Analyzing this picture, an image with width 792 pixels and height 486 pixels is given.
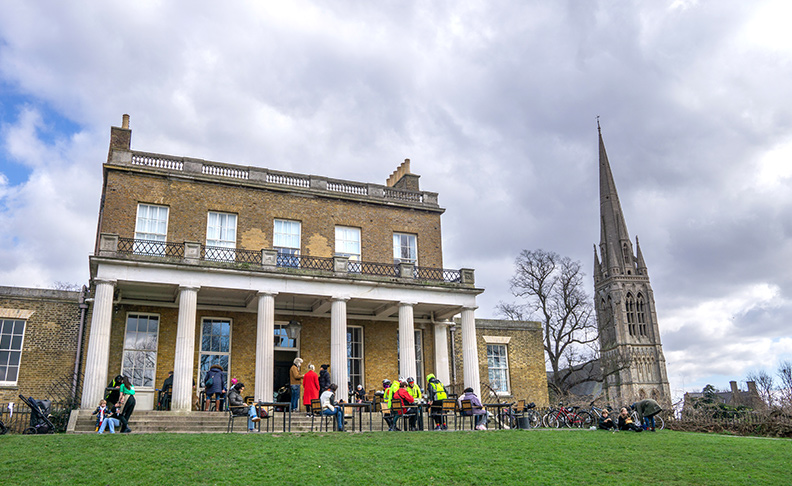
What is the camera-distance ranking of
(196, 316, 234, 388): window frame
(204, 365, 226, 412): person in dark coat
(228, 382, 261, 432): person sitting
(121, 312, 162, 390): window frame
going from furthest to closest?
(196, 316, 234, 388): window frame < (121, 312, 162, 390): window frame < (204, 365, 226, 412): person in dark coat < (228, 382, 261, 432): person sitting

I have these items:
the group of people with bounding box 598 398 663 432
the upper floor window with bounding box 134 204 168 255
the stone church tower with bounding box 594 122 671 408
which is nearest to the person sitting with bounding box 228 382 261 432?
the group of people with bounding box 598 398 663 432

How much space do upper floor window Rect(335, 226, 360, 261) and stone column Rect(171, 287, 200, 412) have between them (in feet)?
23.5

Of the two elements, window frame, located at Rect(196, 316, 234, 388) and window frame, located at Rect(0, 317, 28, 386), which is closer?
window frame, located at Rect(0, 317, 28, 386)

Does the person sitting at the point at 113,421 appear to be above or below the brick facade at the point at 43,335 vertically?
below

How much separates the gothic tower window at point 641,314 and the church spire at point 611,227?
5046 millimetres

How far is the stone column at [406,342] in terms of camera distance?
73.5 feet

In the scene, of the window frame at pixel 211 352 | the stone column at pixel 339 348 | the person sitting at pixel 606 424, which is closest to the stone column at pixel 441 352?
the stone column at pixel 339 348

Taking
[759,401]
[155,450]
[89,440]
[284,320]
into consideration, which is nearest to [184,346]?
[284,320]

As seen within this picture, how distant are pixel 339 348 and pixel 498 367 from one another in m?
10.1

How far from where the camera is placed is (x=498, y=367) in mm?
29156

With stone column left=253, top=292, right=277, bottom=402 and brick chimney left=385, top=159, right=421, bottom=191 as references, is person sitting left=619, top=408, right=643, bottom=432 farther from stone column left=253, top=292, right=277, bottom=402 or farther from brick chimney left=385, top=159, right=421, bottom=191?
brick chimney left=385, top=159, right=421, bottom=191

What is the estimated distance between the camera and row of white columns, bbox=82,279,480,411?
62.0 ft

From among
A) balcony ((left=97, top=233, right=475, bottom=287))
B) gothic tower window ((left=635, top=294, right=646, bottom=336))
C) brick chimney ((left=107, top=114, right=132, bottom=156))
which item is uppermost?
gothic tower window ((left=635, top=294, right=646, bottom=336))

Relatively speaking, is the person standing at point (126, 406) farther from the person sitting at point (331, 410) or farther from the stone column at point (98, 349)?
the person sitting at point (331, 410)
